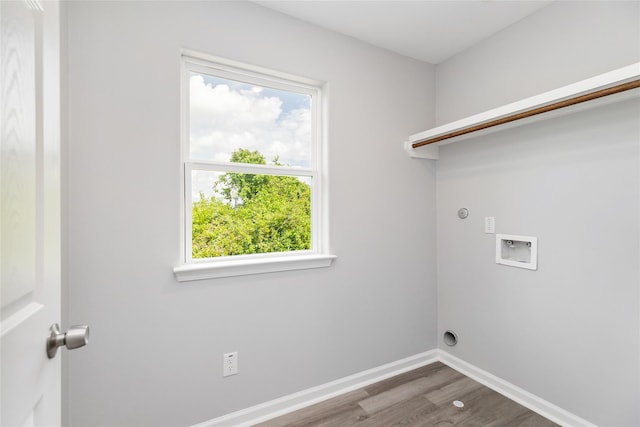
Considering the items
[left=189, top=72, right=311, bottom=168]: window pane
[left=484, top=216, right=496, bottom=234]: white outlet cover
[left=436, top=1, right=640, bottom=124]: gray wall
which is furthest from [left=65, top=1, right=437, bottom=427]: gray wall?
[left=484, top=216, right=496, bottom=234]: white outlet cover

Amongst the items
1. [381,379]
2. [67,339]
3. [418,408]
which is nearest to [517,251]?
[418,408]

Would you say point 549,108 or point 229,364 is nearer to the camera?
point 549,108

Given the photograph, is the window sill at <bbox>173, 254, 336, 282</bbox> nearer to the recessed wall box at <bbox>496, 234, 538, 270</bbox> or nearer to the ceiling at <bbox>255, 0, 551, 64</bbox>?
the recessed wall box at <bbox>496, 234, 538, 270</bbox>

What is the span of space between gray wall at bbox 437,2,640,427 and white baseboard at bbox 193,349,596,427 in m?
0.06

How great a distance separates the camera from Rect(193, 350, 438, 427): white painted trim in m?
1.74

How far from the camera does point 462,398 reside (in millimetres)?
2002

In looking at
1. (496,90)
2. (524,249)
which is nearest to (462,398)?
(524,249)

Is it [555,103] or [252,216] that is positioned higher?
[555,103]

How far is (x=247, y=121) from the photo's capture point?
6.15 ft

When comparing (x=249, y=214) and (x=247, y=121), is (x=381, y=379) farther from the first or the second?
(x=247, y=121)

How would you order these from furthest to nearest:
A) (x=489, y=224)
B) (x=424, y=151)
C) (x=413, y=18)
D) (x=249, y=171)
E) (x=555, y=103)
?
(x=424, y=151) → (x=489, y=224) → (x=413, y=18) → (x=249, y=171) → (x=555, y=103)

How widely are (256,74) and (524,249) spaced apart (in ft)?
6.88

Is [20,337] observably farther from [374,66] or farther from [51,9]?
[374,66]

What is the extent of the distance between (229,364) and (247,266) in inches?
22.4
